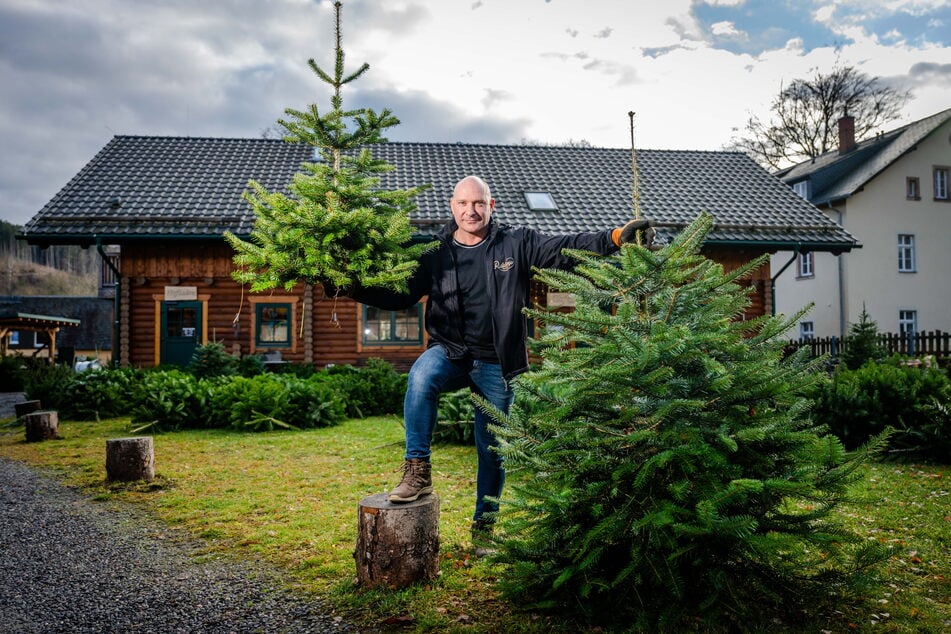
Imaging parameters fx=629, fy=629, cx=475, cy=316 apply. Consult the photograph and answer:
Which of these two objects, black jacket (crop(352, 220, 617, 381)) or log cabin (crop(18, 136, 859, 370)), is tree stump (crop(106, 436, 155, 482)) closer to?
black jacket (crop(352, 220, 617, 381))

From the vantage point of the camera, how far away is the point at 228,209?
15250 millimetres

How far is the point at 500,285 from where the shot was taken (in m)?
3.81

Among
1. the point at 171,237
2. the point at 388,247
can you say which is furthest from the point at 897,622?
the point at 171,237

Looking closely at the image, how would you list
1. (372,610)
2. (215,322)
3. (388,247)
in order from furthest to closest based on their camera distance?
(215,322), (388,247), (372,610)

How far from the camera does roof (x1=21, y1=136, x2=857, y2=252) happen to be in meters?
14.8

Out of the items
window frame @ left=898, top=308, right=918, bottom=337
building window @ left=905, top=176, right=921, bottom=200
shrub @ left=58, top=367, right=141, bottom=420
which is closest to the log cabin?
shrub @ left=58, top=367, right=141, bottom=420

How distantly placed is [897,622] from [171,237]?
1495 cm

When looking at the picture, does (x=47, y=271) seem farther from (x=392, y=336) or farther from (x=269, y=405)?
(x=269, y=405)

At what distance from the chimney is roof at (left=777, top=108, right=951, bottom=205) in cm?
41

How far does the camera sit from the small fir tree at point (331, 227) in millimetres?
3551

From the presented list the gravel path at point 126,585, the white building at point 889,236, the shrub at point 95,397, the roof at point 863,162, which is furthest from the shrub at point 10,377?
the roof at point 863,162

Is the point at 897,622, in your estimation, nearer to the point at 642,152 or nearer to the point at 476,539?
the point at 476,539

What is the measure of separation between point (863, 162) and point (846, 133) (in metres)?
3.92


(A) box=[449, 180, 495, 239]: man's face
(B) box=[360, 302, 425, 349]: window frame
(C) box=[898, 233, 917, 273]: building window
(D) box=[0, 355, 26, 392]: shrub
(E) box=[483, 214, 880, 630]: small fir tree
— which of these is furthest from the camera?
(C) box=[898, 233, 917, 273]: building window
